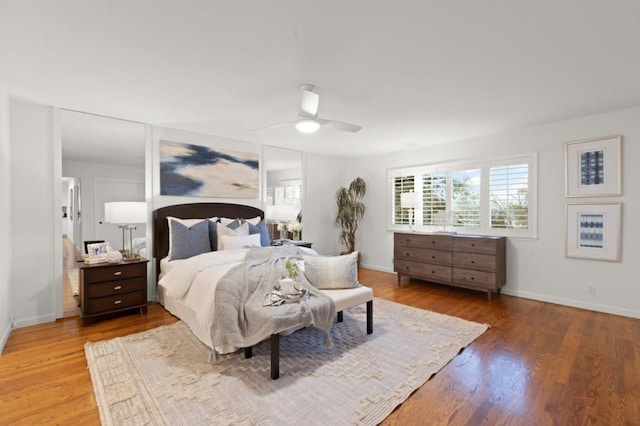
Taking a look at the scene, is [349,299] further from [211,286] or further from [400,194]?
[400,194]

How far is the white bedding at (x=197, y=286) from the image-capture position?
2683 millimetres

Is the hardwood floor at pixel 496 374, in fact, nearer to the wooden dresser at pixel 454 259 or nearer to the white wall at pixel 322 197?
the wooden dresser at pixel 454 259

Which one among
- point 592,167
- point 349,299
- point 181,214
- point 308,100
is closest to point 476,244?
point 592,167

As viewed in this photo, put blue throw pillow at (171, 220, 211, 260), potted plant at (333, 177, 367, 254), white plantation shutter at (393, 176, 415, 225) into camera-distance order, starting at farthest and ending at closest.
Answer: potted plant at (333, 177, 367, 254), white plantation shutter at (393, 176, 415, 225), blue throw pillow at (171, 220, 211, 260)

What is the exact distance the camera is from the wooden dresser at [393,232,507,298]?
4.30m

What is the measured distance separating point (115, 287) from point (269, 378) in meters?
2.37

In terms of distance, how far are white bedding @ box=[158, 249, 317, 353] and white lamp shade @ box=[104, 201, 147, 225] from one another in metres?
0.74

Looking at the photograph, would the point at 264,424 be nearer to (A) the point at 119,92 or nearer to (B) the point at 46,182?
(A) the point at 119,92

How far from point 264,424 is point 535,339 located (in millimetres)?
2801

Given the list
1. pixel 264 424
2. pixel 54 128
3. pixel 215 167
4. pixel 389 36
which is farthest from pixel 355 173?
pixel 264 424

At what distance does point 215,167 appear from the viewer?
4762 millimetres

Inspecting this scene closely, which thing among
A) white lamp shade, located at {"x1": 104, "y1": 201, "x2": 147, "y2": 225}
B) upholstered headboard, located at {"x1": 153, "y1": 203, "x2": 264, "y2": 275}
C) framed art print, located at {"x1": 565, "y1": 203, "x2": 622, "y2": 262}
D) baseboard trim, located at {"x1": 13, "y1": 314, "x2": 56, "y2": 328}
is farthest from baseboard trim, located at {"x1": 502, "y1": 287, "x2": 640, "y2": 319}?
baseboard trim, located at {"x1": 13, "y1": 314, "x2": 56, "y2": 328}

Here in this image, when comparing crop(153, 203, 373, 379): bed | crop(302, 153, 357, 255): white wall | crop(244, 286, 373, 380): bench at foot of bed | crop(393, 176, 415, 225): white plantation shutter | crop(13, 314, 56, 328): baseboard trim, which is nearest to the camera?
crop(153, 203, 373, 379): bed

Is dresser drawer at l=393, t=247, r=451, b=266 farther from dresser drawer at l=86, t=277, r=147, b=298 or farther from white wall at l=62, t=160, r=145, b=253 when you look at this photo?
white wall at l=62, t=160, r=145, b=253
